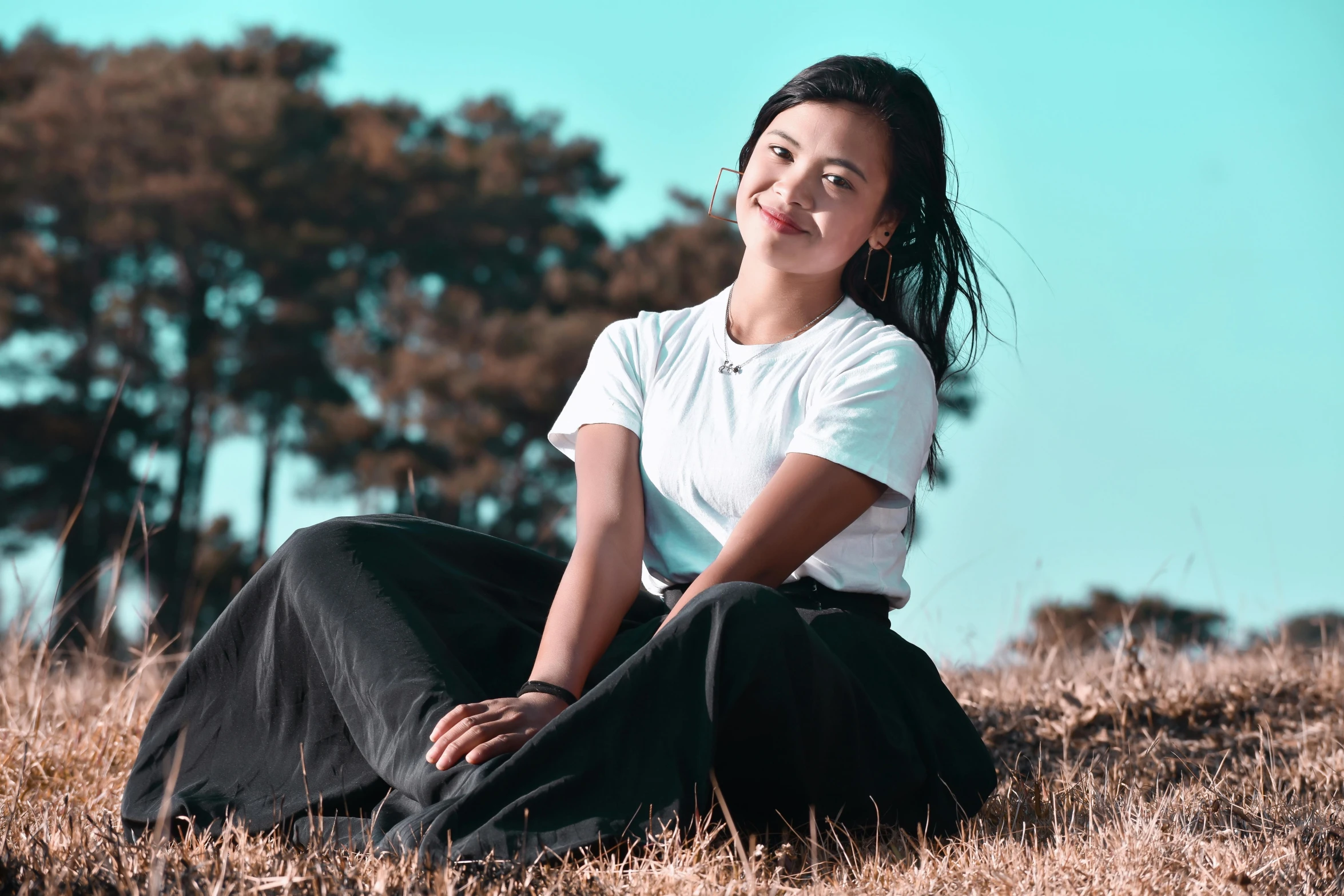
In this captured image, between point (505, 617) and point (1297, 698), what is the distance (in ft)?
7.23

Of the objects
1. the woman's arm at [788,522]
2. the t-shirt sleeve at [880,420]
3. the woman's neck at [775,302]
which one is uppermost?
the woman's neck at [775,302]

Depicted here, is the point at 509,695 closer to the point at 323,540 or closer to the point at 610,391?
the point at 323,540

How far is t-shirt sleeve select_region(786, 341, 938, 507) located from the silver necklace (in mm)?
157

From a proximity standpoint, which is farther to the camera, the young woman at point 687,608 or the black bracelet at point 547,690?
the black bracelet at point 547,690

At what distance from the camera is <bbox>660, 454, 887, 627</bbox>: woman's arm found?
6.20 ft

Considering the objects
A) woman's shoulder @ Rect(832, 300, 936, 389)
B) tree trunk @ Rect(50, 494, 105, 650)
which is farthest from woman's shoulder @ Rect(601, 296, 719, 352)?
tree trunk @ Rect(50, 494, 105, 650)

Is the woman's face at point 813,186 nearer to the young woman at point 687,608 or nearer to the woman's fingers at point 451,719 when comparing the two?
the young woman at point 687,608

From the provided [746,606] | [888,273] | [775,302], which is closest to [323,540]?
[746,606]

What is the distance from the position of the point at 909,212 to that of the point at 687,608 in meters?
1.05

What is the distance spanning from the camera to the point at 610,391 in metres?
2.25

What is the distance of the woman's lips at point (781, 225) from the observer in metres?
2.16

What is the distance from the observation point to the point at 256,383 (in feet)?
50.5

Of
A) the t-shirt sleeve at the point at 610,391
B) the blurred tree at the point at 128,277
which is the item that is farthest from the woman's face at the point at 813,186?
the blurred tree at the point at 128,277

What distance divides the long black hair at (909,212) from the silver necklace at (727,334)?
0.12 m
